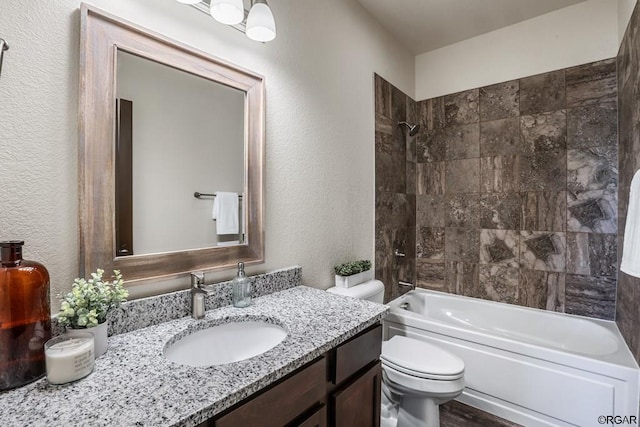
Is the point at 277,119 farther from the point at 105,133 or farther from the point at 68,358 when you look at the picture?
the point at 68,358

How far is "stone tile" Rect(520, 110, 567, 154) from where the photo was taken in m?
2.26

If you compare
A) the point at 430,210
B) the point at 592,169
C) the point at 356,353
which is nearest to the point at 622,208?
the point at 592,169

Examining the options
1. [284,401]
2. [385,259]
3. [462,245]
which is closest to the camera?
[284,401]

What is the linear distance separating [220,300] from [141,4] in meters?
1.13

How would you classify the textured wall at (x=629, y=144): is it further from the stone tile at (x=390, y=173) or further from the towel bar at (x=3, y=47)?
the towel bar at (x=3, y=47)

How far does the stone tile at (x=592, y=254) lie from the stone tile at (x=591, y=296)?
0.05 meters

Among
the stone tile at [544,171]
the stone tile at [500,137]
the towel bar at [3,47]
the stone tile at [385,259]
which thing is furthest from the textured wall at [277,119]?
the stone tile at [544,171]

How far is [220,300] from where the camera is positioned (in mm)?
1259

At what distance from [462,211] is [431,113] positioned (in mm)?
965

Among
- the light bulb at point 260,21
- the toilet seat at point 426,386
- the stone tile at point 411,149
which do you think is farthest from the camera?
the stone tile at point 411,149

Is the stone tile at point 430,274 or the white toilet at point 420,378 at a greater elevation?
the stone tile at point 430,274

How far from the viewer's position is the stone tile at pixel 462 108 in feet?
8.68

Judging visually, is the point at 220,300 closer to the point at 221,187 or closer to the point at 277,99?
the point at 221,187

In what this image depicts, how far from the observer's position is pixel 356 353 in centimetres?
111
